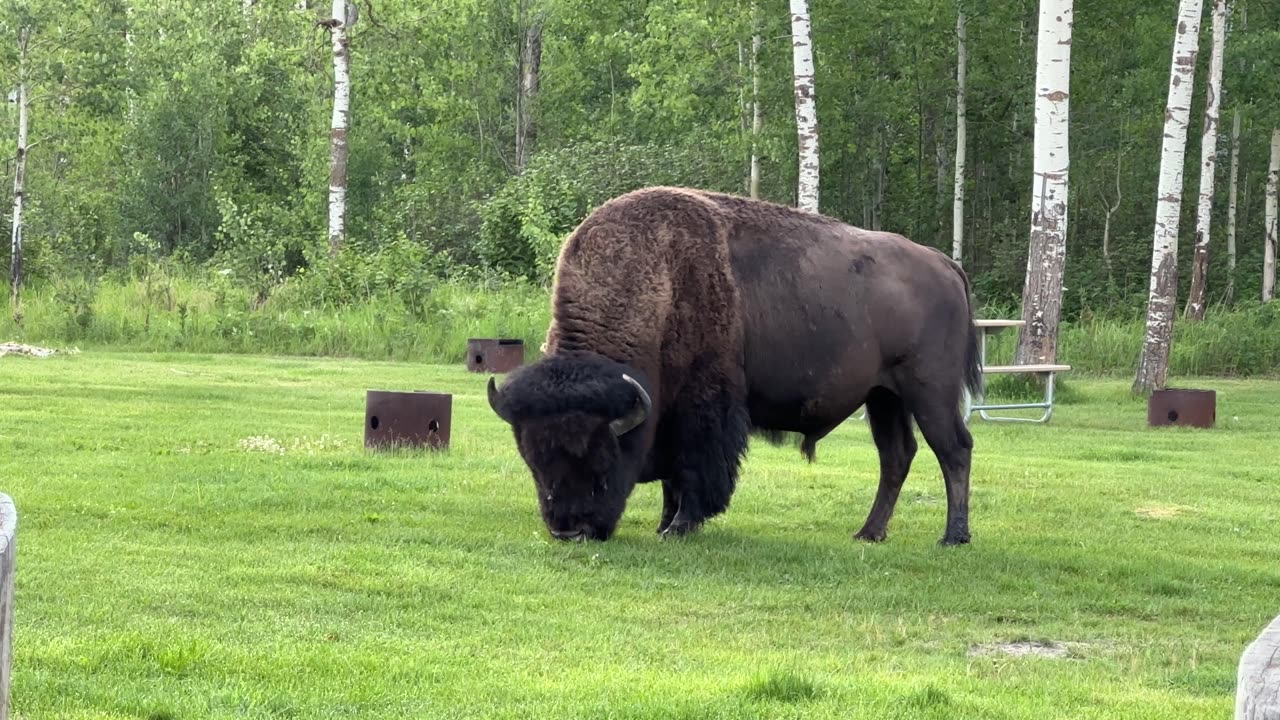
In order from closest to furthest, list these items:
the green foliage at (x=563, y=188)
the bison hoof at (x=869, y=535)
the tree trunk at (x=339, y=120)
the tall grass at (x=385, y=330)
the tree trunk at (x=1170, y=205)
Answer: the bison hoof at (x=869, y=535)
the tree trunk at (x=1170, y=205)
the tall grass at (x=385, y=330)
the tree trunk at (x=339, y=120)
the green foliage at (x=563, y=188)

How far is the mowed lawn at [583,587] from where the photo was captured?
5.88 meters

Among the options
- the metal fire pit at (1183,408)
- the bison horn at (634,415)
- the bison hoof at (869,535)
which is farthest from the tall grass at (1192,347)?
the bison horn at (634,415)

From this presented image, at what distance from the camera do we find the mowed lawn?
588 centimetres

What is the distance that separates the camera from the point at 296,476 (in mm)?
11695

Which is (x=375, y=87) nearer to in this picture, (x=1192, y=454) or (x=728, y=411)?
(x=1192, y=454)

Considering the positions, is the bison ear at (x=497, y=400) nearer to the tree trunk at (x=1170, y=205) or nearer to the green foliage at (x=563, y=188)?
the tree trunk at (x=1170, y=205)

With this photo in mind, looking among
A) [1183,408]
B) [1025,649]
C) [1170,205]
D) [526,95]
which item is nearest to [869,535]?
[1025,649]

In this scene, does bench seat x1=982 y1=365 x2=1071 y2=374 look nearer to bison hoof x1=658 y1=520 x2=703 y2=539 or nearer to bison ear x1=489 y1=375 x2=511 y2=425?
bison hoof x1=658 y1=520 x2=703 y2=539

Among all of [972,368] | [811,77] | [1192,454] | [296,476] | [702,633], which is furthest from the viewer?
[811,77]

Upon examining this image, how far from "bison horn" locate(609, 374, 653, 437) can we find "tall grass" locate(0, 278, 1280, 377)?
15.8 m

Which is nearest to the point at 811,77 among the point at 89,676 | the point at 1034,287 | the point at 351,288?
the point at 1034,287

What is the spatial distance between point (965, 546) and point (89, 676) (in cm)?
598

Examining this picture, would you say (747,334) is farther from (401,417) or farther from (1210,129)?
(1210,129)

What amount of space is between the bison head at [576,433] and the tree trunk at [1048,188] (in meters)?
11.2
